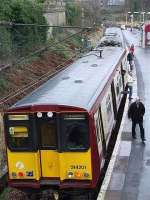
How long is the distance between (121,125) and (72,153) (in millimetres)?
7313

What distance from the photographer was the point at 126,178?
1391 centimetres

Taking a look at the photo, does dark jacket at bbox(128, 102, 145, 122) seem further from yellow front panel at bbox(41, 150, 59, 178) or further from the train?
yellow front panel at bbox(41, 150, 59, 178)

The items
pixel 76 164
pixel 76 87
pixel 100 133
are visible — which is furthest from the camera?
pixel 76 87

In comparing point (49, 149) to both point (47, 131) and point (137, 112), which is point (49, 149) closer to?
point (47, 131)

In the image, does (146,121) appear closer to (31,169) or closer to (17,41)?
(31,169)

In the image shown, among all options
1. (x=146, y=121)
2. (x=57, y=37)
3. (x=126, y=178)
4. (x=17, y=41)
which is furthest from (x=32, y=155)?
(x=57, y=37)

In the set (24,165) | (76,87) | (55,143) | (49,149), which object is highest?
(76,87)

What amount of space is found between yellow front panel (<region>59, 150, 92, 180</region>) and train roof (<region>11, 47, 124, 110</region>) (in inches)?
43.3

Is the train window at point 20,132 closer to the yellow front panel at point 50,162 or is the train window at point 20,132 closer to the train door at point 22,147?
the train door at point 22,147

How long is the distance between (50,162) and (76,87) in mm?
2654

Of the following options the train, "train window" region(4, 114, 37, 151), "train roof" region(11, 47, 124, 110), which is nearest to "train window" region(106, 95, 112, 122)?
"train roof" region(11, 47, 124, 110)

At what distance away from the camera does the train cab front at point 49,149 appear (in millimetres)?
12102

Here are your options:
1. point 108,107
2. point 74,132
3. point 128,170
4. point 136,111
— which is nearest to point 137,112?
point 136,111

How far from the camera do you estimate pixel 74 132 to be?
12.2 metres
